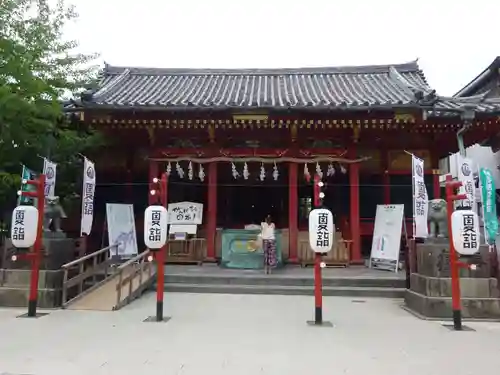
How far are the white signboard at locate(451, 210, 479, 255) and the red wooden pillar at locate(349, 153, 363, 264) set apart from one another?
16.7 feet

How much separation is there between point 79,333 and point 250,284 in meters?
4.62

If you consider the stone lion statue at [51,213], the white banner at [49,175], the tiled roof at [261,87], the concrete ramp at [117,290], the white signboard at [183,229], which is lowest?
the concrete ramp at [117,290]

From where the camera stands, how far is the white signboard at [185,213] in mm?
12312

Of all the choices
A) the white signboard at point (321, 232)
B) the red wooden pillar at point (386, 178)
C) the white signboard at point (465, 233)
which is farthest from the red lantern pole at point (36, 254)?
the red wooden pillar at point (386, 178)

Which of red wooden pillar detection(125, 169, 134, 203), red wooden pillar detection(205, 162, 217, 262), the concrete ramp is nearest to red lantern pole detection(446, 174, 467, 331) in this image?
the concrete ramp

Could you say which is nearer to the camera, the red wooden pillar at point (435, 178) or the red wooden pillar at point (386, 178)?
the red wooden pillar at point (435, 178)

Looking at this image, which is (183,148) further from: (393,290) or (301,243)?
(393,290)

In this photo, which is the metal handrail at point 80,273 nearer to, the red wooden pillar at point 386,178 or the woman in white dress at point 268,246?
the woman in white dress at point 268,246

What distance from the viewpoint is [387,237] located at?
1159 centimetres

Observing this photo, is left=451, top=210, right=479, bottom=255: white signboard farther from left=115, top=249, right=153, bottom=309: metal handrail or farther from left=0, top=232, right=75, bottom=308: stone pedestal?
left=0, top=232, right=75, bottom=308: stone pedestal

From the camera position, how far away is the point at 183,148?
41.6 ft

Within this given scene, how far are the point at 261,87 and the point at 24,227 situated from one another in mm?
10271

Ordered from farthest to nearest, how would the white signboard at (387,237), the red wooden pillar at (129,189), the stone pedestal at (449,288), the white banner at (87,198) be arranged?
the red wooden pillar at (129,189) → the white signboard at (387,237) → the white banner at (87,198) → the stone pedestal at (449,288)

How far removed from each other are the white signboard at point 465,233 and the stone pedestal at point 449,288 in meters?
0.75
